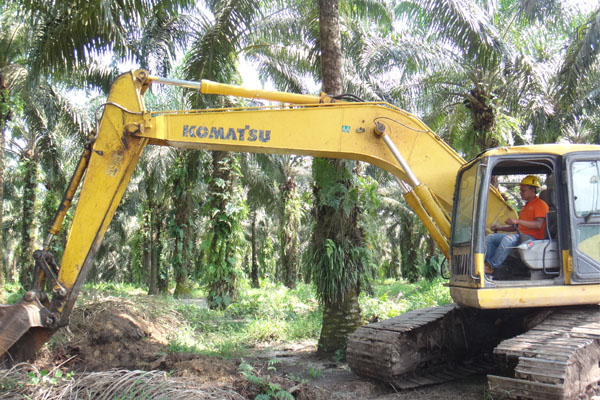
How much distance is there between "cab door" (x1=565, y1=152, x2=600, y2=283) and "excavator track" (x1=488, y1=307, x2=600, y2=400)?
53cm

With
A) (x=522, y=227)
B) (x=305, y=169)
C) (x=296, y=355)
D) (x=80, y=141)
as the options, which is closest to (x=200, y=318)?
(x=296, y=355)

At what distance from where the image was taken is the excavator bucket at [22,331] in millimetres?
5320

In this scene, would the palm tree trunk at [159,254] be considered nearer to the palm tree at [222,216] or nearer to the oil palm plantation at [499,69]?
the palm tree at [222,216]

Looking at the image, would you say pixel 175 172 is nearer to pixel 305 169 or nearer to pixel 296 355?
pixel 305 169

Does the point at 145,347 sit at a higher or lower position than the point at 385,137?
lower

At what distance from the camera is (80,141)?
1853 centimetres

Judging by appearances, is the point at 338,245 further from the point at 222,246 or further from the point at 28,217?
the point at 28,217

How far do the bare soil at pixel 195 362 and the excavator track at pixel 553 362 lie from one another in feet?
3.80

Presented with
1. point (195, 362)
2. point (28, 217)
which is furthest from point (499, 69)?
point (28, 217)

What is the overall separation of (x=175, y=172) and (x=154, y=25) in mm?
5108

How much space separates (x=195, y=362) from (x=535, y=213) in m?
4.17

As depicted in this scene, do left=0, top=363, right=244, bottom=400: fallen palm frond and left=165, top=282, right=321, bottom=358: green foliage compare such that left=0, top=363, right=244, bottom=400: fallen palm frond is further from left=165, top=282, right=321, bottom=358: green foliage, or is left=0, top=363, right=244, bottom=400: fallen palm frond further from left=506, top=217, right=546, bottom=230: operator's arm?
left=506, top=217, right=546, bottom=230: operator's arm

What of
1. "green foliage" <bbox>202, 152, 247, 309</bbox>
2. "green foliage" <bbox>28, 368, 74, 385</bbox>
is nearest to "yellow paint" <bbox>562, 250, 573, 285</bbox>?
"green foliage" <bbox>28, 368, 74, 385</bbox>

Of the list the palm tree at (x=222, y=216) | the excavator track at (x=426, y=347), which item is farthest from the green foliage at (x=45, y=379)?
the palm tree at (x=222, y=216)
